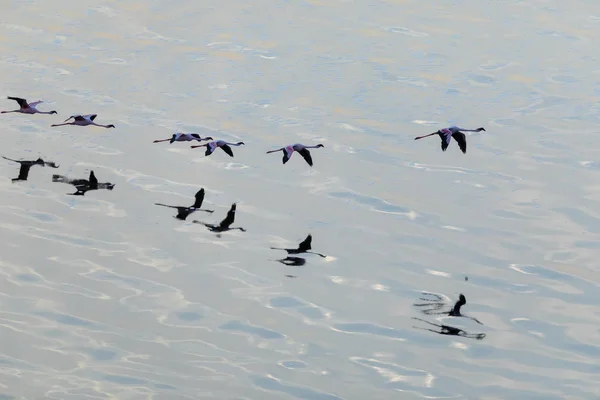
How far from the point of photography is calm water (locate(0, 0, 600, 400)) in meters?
31.7

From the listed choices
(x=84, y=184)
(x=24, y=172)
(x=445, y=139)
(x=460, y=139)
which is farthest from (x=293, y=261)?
(x=24, y=172)

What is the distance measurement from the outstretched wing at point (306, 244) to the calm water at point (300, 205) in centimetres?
24

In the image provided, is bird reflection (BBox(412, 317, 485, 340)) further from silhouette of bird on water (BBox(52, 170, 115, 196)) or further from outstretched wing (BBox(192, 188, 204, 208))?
silhouette of bird on water (BBox(52, 170, 115, 196))

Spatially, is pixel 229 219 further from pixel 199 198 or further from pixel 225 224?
pixel 199 198

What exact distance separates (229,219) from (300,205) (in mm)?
2395

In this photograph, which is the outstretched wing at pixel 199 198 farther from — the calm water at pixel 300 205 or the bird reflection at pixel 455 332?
the bird reflection at pixel 455 332

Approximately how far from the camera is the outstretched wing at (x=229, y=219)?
38787mm

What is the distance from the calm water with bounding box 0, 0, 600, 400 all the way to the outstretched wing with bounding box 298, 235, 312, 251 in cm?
24

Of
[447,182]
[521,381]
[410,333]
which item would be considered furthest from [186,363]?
[447,182]

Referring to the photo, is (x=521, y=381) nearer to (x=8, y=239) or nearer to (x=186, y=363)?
(x=186, y=363)

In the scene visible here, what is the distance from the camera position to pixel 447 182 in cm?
4303

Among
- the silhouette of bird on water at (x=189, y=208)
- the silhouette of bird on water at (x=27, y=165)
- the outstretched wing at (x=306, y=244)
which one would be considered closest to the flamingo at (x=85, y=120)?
the silhouette of bird on water at (x=27, y=165)

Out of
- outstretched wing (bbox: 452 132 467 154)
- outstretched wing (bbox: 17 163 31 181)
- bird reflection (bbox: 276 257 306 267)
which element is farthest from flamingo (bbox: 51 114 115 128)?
outstretched wing (bbox: 452 132 467 154)

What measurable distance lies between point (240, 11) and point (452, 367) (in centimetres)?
3269
